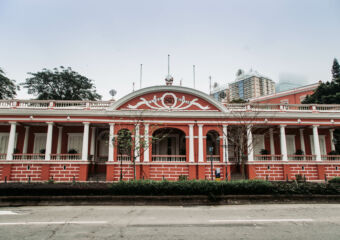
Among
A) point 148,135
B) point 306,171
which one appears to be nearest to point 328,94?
point 306,171

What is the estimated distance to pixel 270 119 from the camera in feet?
61.9

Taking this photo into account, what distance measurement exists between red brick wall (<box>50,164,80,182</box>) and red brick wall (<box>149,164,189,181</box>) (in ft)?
19.1

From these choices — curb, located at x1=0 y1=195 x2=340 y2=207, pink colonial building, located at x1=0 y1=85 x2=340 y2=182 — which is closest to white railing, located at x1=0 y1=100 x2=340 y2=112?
pink colonial building, located at x1=0 y1=85 x2=340 y2=182

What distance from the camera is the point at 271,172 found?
18.5m

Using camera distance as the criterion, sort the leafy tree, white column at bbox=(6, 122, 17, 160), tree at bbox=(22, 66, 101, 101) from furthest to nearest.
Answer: tree at bbox=(22, 66, 101, 101) → the leafy tree → white column at bbox=(6, 122, 17, 160)

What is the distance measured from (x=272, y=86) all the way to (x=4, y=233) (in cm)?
8402

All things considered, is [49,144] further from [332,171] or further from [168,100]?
[332,171]

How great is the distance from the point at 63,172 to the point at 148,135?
281 inches

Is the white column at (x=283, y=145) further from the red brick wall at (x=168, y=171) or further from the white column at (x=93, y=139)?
the white column at (x=93, y=139)

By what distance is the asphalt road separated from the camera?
19.6 feet

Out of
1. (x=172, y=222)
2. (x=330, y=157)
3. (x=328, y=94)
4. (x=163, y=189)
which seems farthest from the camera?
(x=328, y=94)

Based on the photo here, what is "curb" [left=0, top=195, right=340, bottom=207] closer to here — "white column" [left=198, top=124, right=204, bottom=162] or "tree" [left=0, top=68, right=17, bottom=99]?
"white column" [left=198, top=124, right=204, bottom=162]

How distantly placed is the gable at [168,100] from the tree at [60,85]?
2253cm

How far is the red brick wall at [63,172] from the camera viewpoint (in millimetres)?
17547
